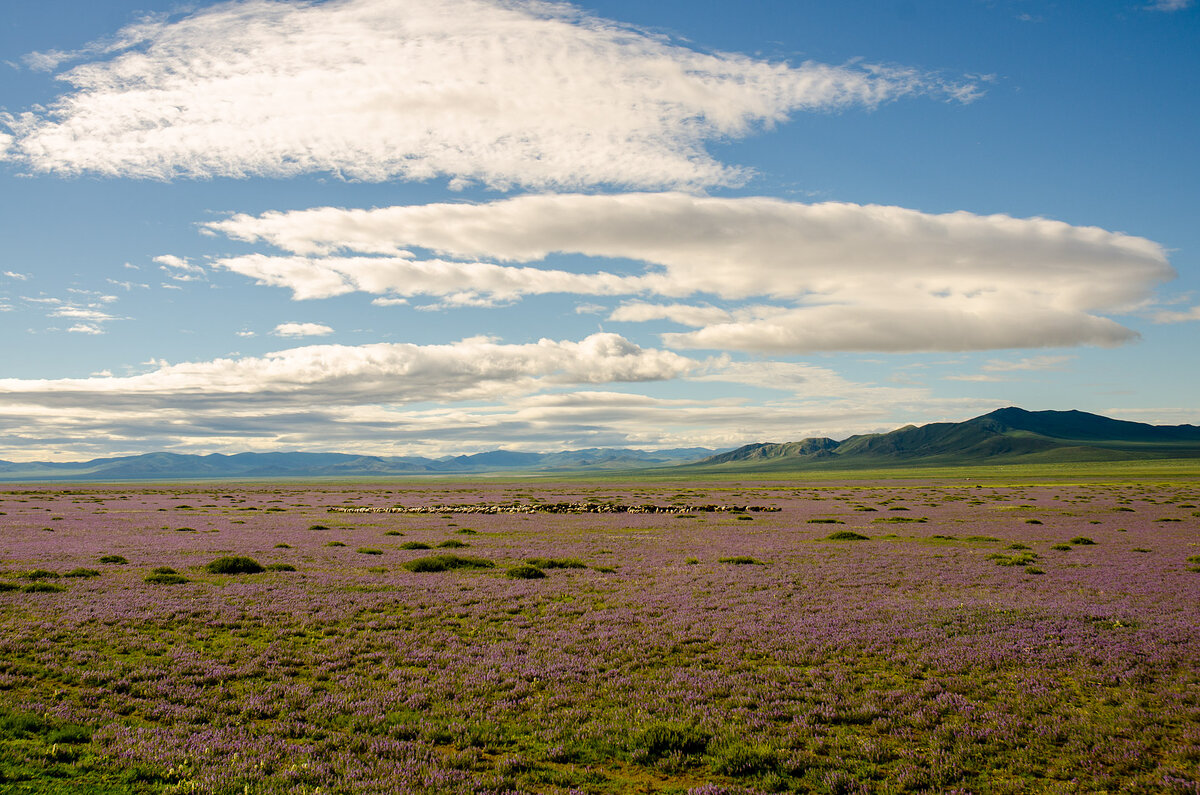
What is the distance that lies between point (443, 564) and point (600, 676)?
64.0 feet

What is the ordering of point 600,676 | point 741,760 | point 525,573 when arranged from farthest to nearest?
point 525,573
point 600,676
point 741,760

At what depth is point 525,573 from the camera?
101 feet

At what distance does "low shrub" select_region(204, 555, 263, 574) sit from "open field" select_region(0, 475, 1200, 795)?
0.74 m

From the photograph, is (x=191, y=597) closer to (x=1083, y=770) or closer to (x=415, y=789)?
(x=415, y=789)

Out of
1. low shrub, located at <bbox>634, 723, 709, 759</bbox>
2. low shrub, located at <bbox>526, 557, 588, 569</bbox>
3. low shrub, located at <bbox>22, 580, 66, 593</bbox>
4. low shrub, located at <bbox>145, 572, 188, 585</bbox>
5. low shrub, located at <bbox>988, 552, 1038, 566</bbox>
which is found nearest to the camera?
low shrub, located at <bbox>634, 723, 709, 759</bbox>

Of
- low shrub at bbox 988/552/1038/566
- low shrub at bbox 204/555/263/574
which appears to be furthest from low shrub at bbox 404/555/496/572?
low shrub at bbox 988/552/1038/566

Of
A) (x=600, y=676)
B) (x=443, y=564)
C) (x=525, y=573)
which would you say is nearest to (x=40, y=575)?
(x=443, y=564)

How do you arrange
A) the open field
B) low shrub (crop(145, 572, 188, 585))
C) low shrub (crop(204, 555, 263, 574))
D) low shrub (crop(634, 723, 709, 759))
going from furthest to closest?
low shrub (crop(204, 555, 263, 574)) < low shrub (crop(145, 572, 188, 585)) < low shrub (crop(634, 723, 709, 759)) < the open field

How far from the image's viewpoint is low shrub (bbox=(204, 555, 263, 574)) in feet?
101

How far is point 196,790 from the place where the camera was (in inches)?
365

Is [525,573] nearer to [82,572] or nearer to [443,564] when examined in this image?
[443,564]

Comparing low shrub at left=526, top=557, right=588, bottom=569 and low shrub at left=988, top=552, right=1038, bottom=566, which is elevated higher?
low shrub at left=526, top=557, right=588, bottom=569

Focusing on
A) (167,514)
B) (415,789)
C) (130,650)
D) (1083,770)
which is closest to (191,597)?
(130,650)

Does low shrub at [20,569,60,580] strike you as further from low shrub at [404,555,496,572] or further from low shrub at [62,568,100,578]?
low shrub at [404,555,496,572]
